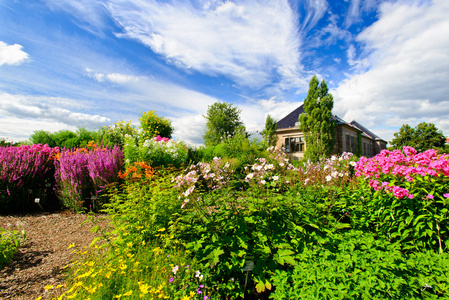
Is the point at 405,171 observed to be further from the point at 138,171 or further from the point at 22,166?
the point at 22,166

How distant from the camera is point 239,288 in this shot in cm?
208

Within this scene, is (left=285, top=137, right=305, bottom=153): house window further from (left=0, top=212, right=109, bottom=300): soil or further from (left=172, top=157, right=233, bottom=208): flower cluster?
(left=0, top=212, right=109, bottom=300): soil

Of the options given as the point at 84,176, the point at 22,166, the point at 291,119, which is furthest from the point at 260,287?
the point at 291,119

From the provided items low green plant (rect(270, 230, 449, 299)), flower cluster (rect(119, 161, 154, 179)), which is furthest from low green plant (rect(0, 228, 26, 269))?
low green plant (rect(270, 230, 449, 299))

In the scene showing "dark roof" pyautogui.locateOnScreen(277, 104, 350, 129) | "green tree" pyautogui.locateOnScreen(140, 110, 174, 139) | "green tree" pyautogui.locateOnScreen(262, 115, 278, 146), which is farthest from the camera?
"dark roof" pyautogui.locateOnScreen(277, 104, 350, 129)

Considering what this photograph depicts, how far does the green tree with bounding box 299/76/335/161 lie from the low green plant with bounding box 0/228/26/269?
18.3m

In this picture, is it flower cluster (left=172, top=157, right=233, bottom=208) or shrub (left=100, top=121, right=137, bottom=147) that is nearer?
flower cluster (left=172, top=157, right=233, bottom=208)

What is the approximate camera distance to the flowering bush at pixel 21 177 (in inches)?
197

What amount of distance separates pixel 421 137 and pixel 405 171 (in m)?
34.4

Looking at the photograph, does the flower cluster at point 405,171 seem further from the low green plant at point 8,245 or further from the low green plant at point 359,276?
the low green plant at point 8,245

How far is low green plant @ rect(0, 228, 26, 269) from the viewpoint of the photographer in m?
2.74

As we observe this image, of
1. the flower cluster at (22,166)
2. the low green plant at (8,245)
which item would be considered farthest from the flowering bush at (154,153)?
the low green plant at (8,245)

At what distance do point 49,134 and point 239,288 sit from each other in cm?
1383

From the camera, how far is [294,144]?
2323 centimetres
